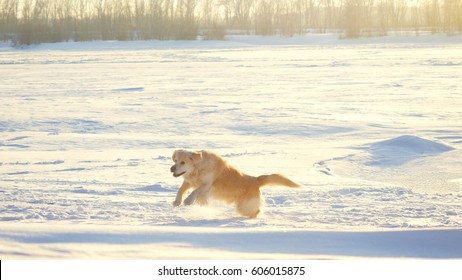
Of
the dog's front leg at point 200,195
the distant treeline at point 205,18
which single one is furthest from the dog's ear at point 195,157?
the distant treeline at point 205,18

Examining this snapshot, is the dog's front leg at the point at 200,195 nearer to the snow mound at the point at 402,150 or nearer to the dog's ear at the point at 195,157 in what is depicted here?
the dog's ear at the point at 195,157

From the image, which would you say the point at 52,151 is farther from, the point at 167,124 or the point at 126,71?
the point at 126,71

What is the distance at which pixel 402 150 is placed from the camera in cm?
865

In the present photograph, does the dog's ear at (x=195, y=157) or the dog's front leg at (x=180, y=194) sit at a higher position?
the dog's ear at (x=195, y=157)

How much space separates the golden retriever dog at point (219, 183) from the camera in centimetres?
545

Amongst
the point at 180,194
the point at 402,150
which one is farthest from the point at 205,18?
the point at 180,194

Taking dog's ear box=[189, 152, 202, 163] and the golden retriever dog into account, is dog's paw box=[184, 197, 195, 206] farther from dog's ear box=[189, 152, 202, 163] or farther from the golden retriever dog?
dog's ear box=[189, 152, 202, 163]

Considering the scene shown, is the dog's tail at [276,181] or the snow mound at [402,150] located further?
the snow mound at [402,150]

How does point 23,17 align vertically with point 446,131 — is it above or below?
above

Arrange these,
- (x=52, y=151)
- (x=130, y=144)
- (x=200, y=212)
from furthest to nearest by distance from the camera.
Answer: (x=130, y=144), (x=52, y=151), (x=200, y=212)

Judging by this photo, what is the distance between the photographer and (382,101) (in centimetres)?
1395

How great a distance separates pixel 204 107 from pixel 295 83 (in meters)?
5.17

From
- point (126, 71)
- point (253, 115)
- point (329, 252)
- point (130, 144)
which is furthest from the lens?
point (126, 71)

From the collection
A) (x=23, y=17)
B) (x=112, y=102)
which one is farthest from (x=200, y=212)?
(x=23, y=17)
